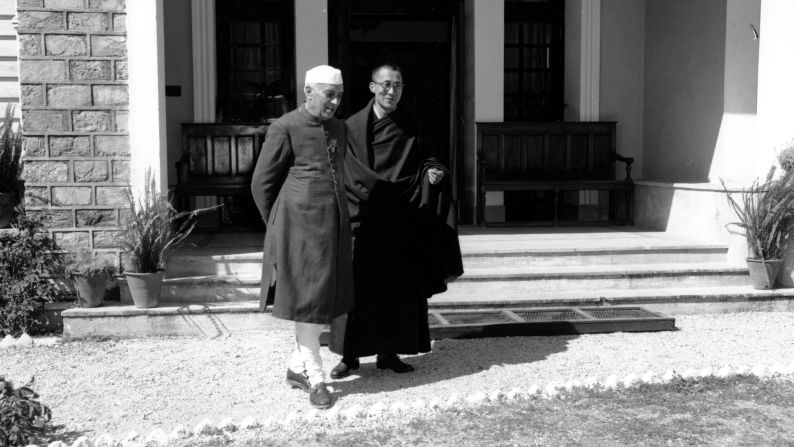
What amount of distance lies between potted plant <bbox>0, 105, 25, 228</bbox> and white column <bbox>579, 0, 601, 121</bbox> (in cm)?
592

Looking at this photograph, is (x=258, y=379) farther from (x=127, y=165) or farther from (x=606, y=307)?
(x=606, y=307)

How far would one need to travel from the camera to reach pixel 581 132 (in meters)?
9.95

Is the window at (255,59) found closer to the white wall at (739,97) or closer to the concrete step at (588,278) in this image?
the concrete step at (588,278)

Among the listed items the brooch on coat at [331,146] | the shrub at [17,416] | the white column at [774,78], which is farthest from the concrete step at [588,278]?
the shrub at [17,416]

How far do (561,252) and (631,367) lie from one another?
2.24 m

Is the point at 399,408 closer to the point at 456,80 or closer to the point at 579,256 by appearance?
the point at 579,256

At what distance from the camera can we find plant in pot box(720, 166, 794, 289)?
7.25 meters

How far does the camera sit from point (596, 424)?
4449mm

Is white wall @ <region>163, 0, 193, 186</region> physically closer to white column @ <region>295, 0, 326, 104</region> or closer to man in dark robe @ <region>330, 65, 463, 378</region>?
white column @ <region>295, 0, 326, 104</region>

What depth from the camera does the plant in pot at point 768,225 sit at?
7254 millimetres

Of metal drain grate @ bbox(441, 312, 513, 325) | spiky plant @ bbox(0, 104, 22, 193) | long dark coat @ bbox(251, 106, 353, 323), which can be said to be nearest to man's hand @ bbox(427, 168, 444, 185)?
long dark coat @ bbox(251, 106, 353, 323)

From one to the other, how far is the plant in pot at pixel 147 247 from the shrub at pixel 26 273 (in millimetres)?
588

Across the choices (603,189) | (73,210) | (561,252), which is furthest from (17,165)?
(603,189)

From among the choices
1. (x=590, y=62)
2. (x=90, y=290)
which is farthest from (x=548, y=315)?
(x=590, y=62)
